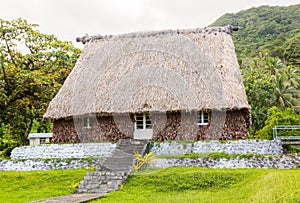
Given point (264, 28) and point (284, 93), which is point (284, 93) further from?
point (264, 28)

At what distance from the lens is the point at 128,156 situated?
17859mm

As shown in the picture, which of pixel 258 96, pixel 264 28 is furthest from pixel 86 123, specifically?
pixel 264 28

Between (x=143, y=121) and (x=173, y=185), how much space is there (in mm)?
7139

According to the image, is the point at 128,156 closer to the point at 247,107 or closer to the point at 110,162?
the point at 110,162

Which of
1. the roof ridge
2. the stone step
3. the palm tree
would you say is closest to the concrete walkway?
the stone step

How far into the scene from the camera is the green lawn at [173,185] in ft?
40.0

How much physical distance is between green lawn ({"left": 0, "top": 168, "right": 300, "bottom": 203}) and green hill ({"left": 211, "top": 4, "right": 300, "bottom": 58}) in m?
37.6

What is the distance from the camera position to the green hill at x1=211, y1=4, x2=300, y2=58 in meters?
54.9

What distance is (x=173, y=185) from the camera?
1438cm

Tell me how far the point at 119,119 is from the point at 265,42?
39992 mm

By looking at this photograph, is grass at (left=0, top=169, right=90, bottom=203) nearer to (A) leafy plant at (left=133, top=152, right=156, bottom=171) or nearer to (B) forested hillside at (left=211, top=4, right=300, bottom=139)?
(A) leafy plant at (left=133, top=152, right=156, bottom=171)

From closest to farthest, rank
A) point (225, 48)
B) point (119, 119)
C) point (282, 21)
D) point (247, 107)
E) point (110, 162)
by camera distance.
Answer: point (110, 162)
point (247, 107)
point (119, 119)
point (225, 48)
point (282, 21)

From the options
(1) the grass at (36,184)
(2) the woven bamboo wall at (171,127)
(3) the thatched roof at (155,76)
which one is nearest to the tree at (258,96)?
(3) the thatched roof at (155,76)

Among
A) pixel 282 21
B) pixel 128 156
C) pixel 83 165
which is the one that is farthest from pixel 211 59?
pixel 282 21
